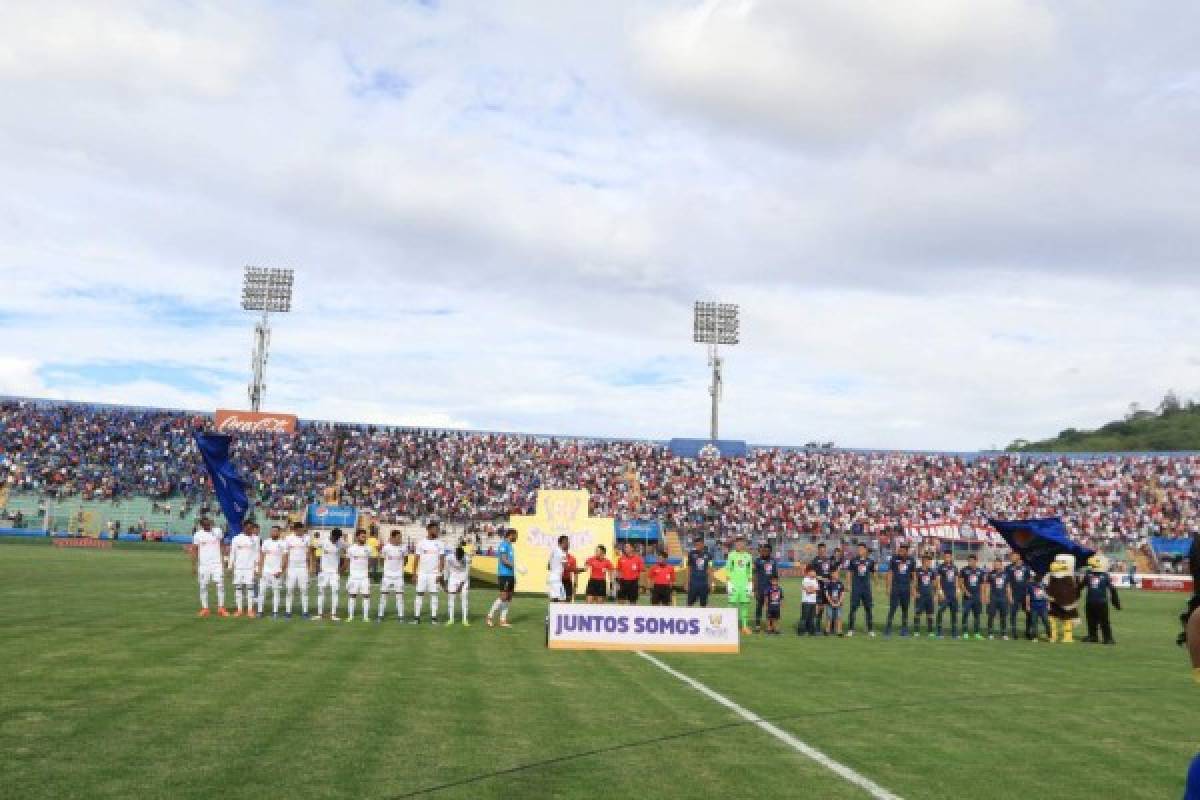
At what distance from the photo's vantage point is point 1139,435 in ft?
439

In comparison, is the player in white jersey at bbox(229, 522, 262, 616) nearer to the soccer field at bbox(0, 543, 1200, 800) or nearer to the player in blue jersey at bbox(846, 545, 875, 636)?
the soccer field at bbox(0, 543, 1200, 800)

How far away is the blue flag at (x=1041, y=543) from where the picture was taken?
24094 millimetres

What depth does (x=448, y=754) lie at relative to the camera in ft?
29.0

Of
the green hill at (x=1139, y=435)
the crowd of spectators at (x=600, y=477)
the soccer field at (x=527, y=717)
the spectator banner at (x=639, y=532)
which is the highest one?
the green hill at (x=1139, y=435)

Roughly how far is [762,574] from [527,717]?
12.7 metres

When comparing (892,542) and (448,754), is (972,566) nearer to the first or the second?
(448,754)

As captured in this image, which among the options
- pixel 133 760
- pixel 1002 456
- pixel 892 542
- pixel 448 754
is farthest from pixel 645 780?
pixel 1002 456

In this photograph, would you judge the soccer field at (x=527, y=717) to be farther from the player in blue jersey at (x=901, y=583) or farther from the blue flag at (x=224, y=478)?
the blue flag at (x=224, y=478)

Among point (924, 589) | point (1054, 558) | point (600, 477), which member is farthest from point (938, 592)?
point (600, 477)

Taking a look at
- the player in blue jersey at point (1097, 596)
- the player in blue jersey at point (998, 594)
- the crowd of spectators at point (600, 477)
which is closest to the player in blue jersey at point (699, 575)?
the player in blue jersey at point (998, 594)

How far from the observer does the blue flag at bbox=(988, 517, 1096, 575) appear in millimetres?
24094

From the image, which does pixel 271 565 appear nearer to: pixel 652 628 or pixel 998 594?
pixel 652 628

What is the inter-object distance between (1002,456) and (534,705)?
2546 inches

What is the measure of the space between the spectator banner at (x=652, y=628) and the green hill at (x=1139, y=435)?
122759mm
